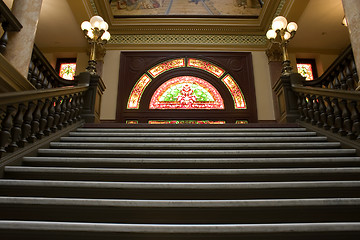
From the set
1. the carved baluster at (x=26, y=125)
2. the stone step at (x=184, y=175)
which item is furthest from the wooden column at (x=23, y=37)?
the stone step at (x=184, y=175)

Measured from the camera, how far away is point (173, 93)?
364 inches

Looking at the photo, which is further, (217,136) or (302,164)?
(217,136)

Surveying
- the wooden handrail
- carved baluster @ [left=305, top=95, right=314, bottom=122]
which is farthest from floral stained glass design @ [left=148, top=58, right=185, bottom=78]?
carved baluster @ [left=305, top=95, right=314, bottom=122]

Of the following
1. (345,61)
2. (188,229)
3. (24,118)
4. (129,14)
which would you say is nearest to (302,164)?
(188,229)

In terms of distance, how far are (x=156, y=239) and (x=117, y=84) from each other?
763 cm

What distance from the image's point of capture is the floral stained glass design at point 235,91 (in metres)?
9.09

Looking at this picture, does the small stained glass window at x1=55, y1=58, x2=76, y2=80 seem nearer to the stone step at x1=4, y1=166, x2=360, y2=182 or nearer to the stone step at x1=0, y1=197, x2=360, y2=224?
the stone step at x1=4, y1=166, x2=360, y2=182

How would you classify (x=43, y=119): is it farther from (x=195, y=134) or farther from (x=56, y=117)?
(x=195, y=134)

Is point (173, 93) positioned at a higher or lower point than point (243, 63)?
lower

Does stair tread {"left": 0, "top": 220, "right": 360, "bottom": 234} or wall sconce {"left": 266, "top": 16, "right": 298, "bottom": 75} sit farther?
wall sconce {"left": 266, "top": 16, "right": 298, "bottom": 75}

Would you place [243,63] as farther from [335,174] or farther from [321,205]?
[321,205]

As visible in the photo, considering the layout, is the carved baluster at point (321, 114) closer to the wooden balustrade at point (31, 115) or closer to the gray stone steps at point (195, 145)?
the gray stone steps at point (195, 145)

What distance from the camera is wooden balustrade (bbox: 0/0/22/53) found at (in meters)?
3.90

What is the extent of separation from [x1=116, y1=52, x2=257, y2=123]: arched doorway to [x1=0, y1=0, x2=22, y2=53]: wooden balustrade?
464 cm
